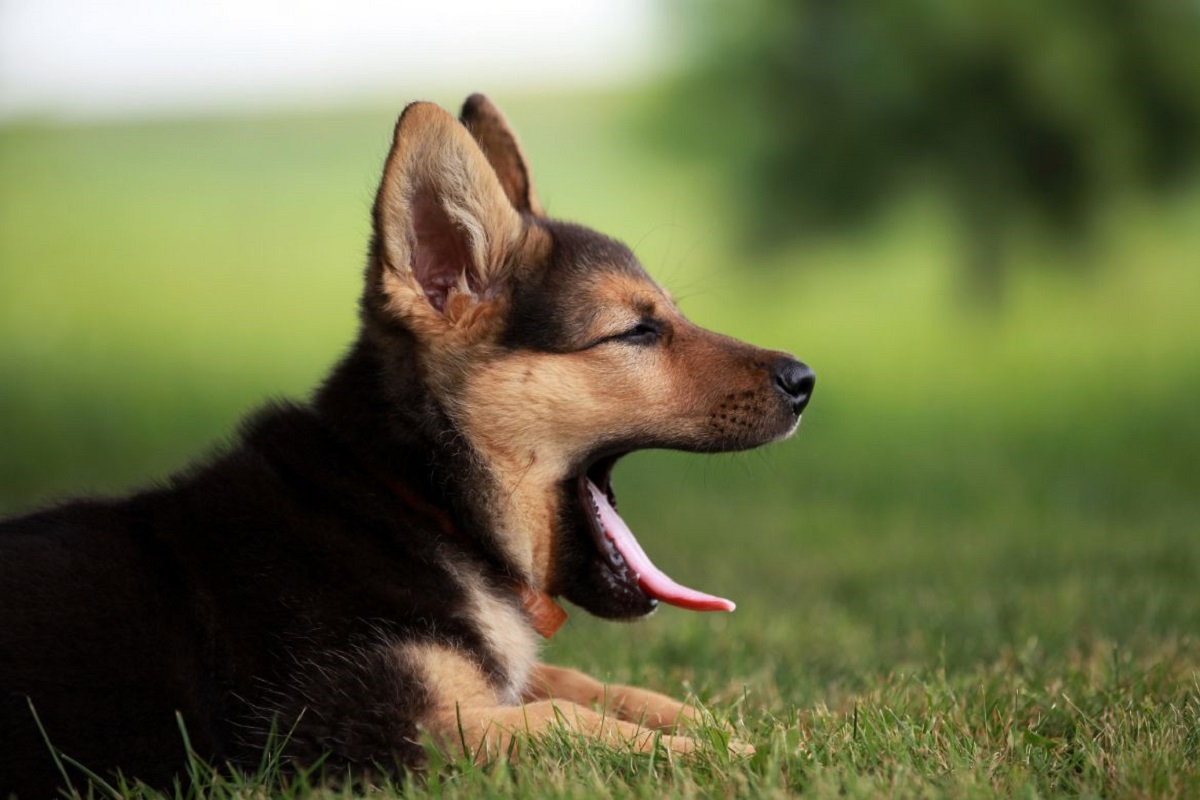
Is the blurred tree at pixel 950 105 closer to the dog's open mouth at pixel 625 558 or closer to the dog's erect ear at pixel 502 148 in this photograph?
the dog's erect ear at pixel 502 148

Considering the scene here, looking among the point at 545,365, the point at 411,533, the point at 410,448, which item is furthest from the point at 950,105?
the point at 411,533

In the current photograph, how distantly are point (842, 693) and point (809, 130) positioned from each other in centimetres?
1565

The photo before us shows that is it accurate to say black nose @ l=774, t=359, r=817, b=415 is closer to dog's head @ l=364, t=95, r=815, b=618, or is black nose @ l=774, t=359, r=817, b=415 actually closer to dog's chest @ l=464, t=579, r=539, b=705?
dog's head @ l=364, t=95, r=815, b=618

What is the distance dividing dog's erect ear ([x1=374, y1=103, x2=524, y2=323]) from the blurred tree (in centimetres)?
1499

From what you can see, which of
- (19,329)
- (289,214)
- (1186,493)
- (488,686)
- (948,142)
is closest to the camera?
(488,686)

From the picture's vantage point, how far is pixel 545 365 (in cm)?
418

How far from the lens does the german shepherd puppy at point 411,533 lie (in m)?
3.54

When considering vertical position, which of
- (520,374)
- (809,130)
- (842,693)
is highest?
(809,130)

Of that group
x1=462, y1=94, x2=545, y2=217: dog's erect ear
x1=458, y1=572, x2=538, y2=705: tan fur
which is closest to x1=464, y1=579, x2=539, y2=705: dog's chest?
x1=458, y1=572, x2=538, y2=705: tan fur

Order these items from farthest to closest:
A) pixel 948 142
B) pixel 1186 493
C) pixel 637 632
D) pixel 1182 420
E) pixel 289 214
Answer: pixel 289 214, pixel 948 142, pixel 1182 420, pixel 1186 493, pixel 637 632

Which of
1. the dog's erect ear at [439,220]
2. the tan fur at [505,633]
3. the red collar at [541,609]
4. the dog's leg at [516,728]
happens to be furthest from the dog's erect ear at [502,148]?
the dog's leg at [516,728]

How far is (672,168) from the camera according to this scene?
2050cm

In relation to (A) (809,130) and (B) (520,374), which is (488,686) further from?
(A) (809,130)

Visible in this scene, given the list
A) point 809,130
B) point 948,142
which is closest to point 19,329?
point 809,130
